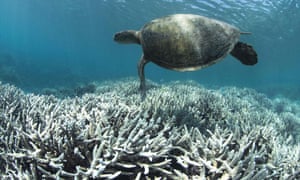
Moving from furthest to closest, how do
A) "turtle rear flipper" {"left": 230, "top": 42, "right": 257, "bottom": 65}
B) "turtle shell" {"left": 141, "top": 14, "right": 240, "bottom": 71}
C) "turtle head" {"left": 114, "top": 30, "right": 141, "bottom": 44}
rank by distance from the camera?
1. "turtle head" {"left": 114, "top": 30, "right": 141, "bottom": 44}
2. "turtle rear flipper" {"left": 230, "top": 42, "right": 257, "bottom": 65}
3. "turtle shell" {"left": 141, "top": 14, "right": 240, "bottom": 71}

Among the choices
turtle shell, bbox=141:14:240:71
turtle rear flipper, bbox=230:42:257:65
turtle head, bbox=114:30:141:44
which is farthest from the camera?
turtle head, bbox=114:30:141:44

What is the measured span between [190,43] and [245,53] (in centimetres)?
104

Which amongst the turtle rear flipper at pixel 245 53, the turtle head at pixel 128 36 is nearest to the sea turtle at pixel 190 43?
the turtle rear flipper at pixel 245 53

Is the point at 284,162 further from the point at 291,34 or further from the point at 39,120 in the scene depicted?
the point at 291,34

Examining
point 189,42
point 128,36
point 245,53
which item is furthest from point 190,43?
point 128,36

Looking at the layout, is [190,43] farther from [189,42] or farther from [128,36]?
[128,36]

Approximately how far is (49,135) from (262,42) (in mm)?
43928

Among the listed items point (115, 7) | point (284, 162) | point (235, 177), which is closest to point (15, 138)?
point (235, 177)

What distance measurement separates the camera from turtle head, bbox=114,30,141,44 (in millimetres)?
4575

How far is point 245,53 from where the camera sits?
4070 mm

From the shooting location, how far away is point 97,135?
2867 mm

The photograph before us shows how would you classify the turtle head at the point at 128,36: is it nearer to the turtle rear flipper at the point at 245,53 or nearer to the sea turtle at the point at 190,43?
the sea turtle at the point at 190,43

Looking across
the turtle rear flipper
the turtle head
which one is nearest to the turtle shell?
the turtle rear flipper

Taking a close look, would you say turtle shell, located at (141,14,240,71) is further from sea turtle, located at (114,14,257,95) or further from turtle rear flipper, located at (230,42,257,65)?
turtle rear flipper, located at (230,42,257,65)
